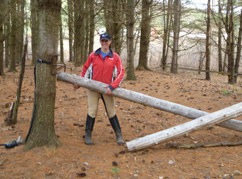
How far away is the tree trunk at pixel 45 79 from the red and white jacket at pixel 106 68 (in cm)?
81

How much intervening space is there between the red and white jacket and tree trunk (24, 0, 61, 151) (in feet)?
2.67

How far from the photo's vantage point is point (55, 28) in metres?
3.63

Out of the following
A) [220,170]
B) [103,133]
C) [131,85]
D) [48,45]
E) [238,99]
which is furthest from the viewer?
[131,85]

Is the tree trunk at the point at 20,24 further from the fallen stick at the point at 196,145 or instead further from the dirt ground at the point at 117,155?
the fallen stick at the point at 196,145

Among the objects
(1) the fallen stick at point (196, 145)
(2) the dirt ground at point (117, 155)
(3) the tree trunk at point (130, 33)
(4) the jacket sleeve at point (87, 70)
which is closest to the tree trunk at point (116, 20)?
(3) the tree trunk at point (130, 33)

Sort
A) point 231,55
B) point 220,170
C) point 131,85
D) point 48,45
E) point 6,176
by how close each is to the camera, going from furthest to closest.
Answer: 1. point 231,55
2. point 131,85
3. point 48,45
4. point 220,170
5. point 6,176

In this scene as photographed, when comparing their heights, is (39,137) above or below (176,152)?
above

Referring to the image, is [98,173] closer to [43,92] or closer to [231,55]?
[43,92]

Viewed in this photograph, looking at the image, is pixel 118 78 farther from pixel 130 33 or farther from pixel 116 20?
pixel 116 20

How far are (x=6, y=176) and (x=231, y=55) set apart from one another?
1439 centimetres

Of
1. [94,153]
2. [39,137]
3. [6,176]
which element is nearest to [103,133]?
[94,153]

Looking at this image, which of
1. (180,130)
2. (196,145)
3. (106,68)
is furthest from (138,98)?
(196,145)

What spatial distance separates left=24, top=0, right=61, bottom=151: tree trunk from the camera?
3.54 metres

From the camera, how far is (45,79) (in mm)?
3615
